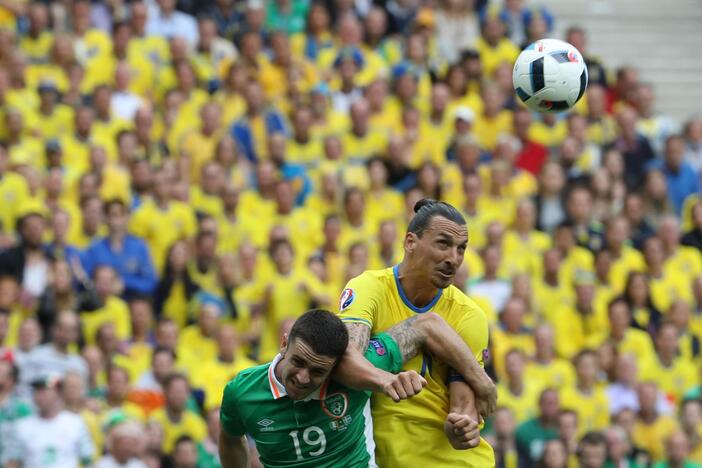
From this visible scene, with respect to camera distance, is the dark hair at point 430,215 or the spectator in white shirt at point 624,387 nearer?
the dark hair at point 430,215

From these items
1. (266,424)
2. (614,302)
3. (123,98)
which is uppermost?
(266,424)

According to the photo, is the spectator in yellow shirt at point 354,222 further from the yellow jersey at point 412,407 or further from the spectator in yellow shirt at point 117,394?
the yellow jersey at point 412,407

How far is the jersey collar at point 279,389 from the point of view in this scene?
6.37 meters

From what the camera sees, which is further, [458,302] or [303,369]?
[458,302]

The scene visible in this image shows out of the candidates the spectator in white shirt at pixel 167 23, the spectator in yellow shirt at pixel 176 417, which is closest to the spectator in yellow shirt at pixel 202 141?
the spectator in white shirt at pixel 167 23

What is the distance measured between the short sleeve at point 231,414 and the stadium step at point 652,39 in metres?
12.0

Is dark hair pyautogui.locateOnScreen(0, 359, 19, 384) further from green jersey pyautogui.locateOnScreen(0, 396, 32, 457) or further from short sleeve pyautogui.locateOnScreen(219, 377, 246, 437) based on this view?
short sleeve pyautogui.locateOnScreen(219, 377, 246, 437)

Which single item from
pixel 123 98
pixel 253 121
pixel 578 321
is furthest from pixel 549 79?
A: pixel 123 98

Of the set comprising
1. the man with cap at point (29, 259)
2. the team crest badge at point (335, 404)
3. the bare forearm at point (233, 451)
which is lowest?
the man with cap at point (29, 259)

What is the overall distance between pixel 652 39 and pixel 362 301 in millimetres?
12805

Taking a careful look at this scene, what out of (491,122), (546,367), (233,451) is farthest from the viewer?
(491,122)

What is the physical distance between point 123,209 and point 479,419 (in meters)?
6.41

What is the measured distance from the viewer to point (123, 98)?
13.9 m

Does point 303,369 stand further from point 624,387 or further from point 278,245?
point 624,387
